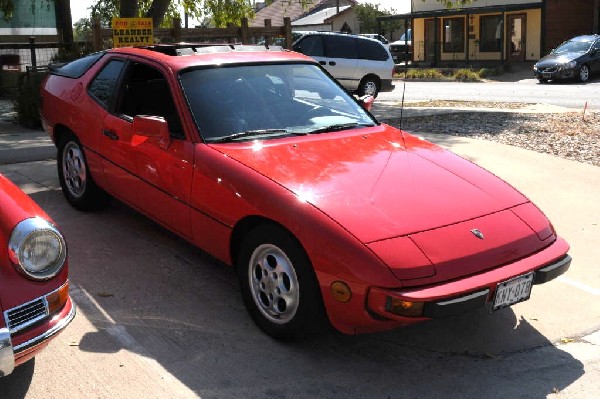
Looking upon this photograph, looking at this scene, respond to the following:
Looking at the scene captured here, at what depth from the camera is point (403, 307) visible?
3.29 meters

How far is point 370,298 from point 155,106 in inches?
100

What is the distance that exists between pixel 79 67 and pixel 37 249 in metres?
3.60

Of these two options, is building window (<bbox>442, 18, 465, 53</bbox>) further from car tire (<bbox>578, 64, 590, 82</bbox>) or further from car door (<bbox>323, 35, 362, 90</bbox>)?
car door (<bbox>323, 35, 362, 90</bbox>)

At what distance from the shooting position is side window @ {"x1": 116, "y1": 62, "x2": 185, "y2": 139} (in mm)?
4820

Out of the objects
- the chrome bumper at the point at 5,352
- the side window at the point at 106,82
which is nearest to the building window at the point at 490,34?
the side window at the point at 106,82

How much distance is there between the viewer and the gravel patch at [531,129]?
9.50 m

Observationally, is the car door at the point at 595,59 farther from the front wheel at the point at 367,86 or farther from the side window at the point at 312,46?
the side window at the point at 312,46

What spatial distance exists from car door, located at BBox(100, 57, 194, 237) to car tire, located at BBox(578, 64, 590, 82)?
2137 centimetres

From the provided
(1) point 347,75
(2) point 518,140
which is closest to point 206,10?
(1) point 347,75

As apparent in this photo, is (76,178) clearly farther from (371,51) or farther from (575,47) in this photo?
(575,47)

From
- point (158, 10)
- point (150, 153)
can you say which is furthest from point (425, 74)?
point (150, 153)

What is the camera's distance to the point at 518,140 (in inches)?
400

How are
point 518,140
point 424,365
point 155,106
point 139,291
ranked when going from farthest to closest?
1. point 518,140
2. point 155,106
3. point 139,291
4. point 424,365

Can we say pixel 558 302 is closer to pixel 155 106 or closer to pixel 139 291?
pixel 139 291
